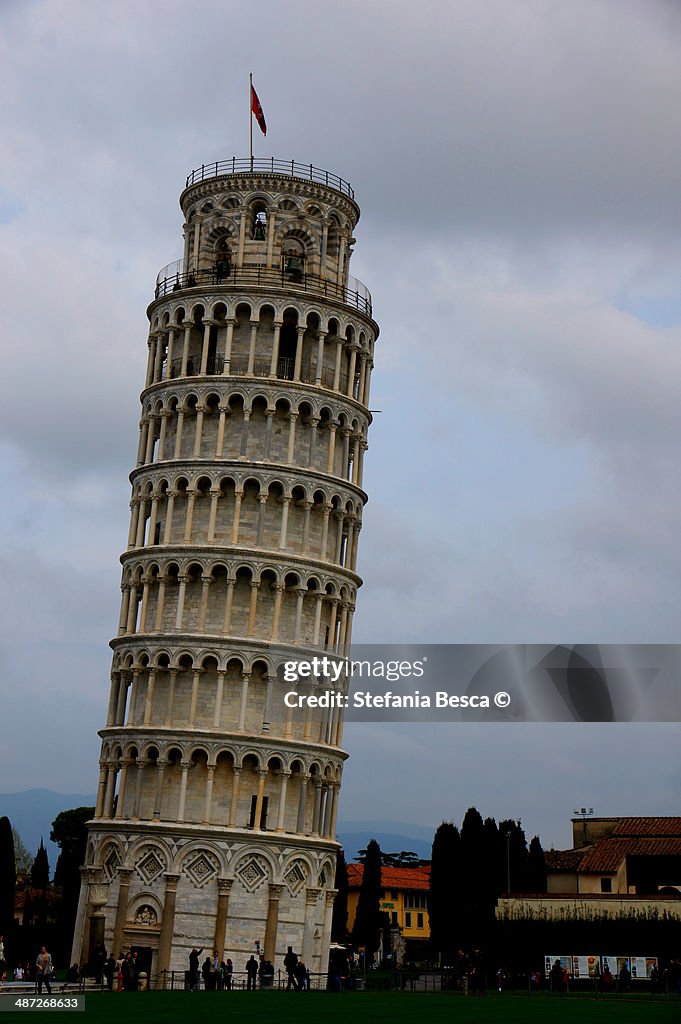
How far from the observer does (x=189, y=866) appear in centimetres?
5675

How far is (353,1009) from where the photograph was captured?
121 ft

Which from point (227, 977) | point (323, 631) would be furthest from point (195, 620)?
point (227, 977)

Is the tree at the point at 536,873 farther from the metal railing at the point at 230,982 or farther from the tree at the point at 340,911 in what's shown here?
the metal railing at the point at 230,982

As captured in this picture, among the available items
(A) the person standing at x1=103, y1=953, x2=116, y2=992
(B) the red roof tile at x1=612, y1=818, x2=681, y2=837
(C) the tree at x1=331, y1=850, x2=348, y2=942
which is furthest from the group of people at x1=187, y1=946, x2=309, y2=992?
(C) the tree at x1=331, y1=850, x2=348, y2=942

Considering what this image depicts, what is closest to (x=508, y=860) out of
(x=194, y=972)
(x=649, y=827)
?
(x=649, y=827)

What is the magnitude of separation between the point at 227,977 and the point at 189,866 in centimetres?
571

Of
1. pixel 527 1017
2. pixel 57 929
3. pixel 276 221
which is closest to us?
pixel 527 1017

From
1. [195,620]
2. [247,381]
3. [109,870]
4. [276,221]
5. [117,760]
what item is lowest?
[109,870]

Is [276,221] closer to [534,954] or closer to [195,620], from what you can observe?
[195,620]

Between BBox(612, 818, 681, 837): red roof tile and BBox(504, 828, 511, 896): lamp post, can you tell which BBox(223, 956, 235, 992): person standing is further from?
BBox(612, 818, 681, 837): red roof tile

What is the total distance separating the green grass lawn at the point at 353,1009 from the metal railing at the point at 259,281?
32.4 m

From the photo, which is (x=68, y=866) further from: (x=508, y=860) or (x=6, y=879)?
(x=508, y=860)

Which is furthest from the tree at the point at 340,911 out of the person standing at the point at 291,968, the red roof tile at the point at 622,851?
the person standing at the point at 291,968

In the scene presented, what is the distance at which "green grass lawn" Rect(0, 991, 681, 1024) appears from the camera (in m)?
31.7
